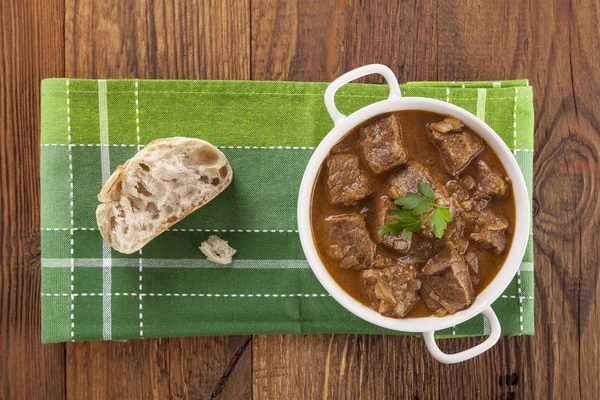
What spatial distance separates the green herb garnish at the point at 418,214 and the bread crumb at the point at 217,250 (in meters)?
0.84

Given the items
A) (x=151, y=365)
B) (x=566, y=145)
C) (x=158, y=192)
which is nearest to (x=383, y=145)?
(x=158, y=192)

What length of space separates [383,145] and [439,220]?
1.18 ft

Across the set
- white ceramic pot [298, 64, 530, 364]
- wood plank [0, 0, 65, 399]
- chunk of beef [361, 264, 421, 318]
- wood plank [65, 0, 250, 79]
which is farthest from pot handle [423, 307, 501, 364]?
wood plank [0, 0, 65, 399]

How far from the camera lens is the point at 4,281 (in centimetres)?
292

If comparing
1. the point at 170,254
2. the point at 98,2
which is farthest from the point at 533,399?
the point at 98,2

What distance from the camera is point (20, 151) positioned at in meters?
2.90

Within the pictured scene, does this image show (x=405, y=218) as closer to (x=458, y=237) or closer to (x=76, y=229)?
(x=458, y=237)

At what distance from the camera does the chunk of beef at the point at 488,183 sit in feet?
7.41

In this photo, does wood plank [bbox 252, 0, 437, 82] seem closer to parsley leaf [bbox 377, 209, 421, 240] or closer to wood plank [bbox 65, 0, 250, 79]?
wood plank [bbox 65, 0, 250, 79]

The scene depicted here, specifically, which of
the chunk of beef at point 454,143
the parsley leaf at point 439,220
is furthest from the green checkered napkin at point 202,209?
the parsley leaf at point 439,220

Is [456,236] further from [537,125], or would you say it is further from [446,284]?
[537,125]

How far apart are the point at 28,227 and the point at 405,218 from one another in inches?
74.5

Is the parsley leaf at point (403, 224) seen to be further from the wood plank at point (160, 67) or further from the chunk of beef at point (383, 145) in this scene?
the wood plank at point (160, 67)

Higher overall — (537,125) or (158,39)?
(158,39)
